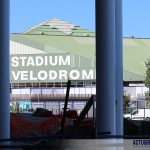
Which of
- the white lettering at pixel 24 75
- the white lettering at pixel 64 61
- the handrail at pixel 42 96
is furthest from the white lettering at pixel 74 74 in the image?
the handrail at pixel 42 96

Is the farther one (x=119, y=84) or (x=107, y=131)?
(x=119, y=84)

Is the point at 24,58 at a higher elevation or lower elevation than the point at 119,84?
higher

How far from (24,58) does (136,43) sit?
27.3 meters

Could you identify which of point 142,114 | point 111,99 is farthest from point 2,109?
point 142,114

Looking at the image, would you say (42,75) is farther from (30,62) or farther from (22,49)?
(22,49)

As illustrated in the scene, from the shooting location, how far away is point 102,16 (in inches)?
242

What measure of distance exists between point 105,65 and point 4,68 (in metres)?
1.64

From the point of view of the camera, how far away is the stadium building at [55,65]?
73938 millimetres

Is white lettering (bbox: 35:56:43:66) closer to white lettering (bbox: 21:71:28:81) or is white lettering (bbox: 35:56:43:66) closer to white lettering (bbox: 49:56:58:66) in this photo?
white lettering (bbox: 49:56:58:66)

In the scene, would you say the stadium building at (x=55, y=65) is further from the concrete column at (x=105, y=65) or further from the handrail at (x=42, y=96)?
the concrete column at (x=105, y=65)

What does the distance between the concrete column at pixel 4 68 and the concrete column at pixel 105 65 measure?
4.86ft

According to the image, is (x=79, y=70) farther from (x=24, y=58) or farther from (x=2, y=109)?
(x=2, y=109)

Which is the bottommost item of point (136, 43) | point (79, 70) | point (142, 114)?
point (142, 114)

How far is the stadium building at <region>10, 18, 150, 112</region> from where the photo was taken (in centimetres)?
7394
